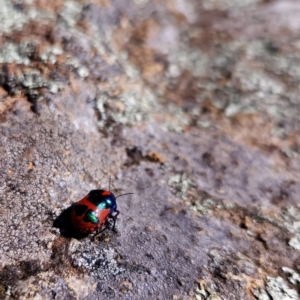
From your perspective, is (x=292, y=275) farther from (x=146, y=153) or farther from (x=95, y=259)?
(x=146, y=153)

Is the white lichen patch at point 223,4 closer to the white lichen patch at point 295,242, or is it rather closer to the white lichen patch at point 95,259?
the white lichen patch at point 295,242

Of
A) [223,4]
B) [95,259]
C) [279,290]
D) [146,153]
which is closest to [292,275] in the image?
[279,290]

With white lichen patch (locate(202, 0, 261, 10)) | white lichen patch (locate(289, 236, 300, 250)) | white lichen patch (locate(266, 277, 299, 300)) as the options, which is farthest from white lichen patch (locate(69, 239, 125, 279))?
white lichen patch (locate(202, 0, 261, 10))

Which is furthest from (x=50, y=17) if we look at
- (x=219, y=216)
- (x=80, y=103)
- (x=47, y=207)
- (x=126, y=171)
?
(x=219, y=216)

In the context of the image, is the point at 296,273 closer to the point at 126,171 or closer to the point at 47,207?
the point at 126,171

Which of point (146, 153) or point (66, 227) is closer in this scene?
point (66, 227)

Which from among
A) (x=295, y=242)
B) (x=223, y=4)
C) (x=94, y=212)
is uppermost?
(x=94, y=212)

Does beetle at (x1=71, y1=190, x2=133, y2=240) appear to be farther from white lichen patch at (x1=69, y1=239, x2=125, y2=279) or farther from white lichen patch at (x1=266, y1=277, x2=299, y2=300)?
white lichen patch at (x1=266, y1=277, x2=299, y2=300)
